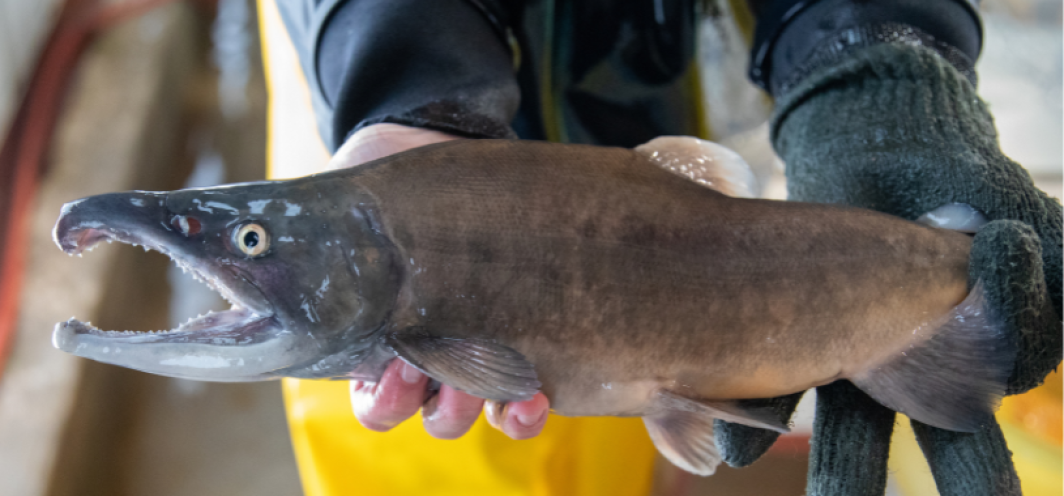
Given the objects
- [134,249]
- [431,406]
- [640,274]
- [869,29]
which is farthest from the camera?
[134,249]

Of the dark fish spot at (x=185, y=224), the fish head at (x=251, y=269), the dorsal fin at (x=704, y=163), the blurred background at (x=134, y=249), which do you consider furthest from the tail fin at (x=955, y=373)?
the dark fish spot at (x=185, y=224)

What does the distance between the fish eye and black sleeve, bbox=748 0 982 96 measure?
90 cm

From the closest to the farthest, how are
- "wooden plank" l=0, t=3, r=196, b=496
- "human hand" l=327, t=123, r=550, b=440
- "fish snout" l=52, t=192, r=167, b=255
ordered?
"fish snout" l=52, t=192, r=167, b=255, "human hand" l=327, t=123, r=550, b=440, "wooden plank" l=0, t=3, r=196, b=496

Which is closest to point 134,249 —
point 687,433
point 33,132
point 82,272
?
point 82,272

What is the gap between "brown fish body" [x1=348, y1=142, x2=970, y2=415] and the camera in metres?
0.62

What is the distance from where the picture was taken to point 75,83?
1.85m

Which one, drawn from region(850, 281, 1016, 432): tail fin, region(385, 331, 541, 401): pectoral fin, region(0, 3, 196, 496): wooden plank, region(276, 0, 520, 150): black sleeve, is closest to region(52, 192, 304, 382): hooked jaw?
region(385, 331, 541, 401): pectoral fin

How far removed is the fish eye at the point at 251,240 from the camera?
1.88 ft

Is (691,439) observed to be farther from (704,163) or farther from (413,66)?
(413,66)

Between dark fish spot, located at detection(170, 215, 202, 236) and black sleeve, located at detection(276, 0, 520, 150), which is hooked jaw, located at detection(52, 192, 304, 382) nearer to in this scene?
dark fish spot, located at detection(170, 215, 202, 236)

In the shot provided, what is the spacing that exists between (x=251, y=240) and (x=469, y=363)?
9.3 inches

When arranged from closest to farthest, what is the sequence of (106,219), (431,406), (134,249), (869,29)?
(106,219), (431,406), (869,29), (134,249)

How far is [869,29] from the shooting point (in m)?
1.01

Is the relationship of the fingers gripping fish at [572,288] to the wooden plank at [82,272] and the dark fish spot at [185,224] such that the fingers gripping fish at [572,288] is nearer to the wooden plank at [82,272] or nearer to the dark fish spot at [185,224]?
the dark fish spot at [185,224]
